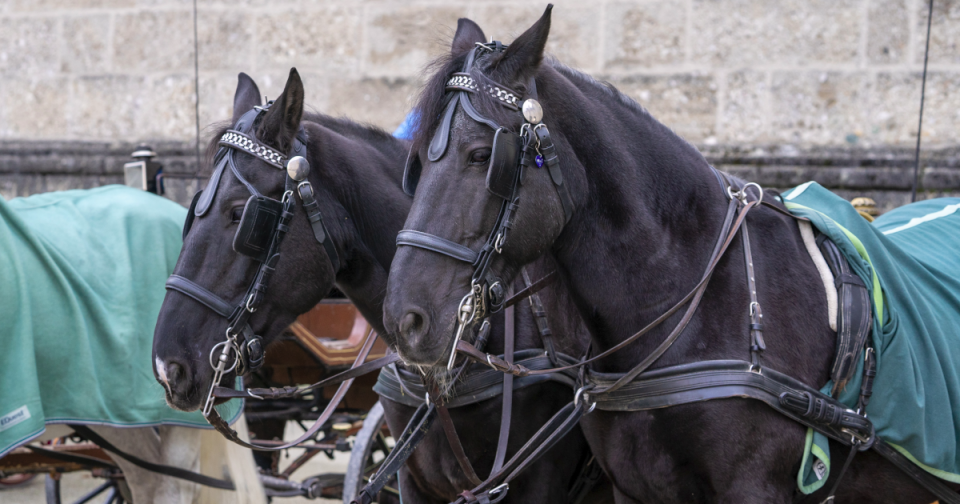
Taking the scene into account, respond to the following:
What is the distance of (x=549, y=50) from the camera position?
3885mm

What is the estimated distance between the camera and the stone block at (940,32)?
407 cm

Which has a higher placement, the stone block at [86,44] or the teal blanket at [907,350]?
the stone block at [86,44]

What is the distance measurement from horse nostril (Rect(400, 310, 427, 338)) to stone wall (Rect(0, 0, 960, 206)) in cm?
228

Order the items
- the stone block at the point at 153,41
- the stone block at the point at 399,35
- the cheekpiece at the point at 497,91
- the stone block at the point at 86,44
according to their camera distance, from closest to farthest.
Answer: the cheekpiece at the point at 497,91 → the stone block at the point at 399,35 → the stone block at the point at 153,41 → the stone block at the point at 86,44

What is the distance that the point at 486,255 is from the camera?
1.56 meters

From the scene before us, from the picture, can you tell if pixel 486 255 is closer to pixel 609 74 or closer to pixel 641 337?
pixel 641 337

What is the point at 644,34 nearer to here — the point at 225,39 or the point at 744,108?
the point at 744,108

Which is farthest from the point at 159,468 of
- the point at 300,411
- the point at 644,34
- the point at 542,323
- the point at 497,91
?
the point at 644,34

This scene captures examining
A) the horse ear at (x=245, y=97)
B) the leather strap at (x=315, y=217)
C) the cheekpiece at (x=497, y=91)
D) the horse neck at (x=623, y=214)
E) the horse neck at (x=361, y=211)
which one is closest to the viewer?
the cheekpiece at (x=497, y=91)

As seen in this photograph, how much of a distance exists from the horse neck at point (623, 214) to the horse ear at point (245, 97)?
1.01 meters

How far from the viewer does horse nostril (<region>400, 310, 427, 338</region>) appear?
4.95 ft

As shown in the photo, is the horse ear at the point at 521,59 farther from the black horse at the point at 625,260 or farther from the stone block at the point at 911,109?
the stone block at the point at 911,109

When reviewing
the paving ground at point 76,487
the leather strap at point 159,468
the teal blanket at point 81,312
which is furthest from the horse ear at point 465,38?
the paving ground at point 76,487

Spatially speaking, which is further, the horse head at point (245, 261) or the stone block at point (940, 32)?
the stone block at point (940, 32)
